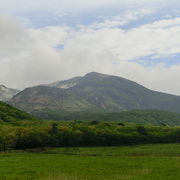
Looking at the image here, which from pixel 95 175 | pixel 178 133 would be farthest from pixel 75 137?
pixel 95 175

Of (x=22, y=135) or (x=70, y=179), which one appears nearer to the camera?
(x=70, y=179)

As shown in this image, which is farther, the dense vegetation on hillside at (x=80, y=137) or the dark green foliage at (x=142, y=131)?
the dark green foliage at (x=142, y=131)

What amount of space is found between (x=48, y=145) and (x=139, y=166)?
288 feet

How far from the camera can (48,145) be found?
15075 centimetres

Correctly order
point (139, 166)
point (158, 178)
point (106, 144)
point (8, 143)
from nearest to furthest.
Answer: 1. point (158, 178)
2. point (139, 166)
3. point (8, 143)
4. point (106, 144)

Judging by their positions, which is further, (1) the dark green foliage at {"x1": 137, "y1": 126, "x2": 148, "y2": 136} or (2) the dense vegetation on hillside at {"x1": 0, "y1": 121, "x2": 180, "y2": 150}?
(1) the dark green foliage at {"x1": 137, "y1": 126, "x2": 148, "y2": 136}

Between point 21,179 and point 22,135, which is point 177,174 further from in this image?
point 22,135

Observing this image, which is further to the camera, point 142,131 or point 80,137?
point 142,131

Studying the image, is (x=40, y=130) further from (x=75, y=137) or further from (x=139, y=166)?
(x=139, y=166)

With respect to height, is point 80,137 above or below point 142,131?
below

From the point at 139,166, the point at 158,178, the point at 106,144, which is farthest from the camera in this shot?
the point at 106,144

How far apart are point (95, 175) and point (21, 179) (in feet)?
45.6

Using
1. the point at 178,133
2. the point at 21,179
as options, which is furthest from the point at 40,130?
the point at 21,179

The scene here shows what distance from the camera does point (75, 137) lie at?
154m
